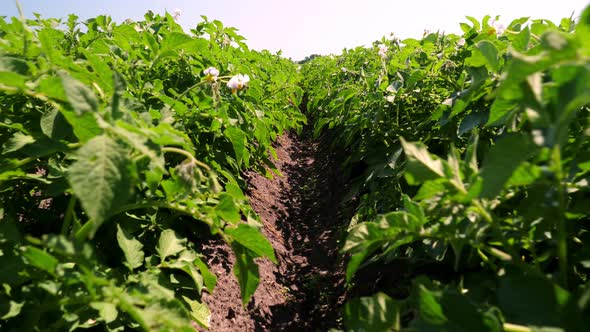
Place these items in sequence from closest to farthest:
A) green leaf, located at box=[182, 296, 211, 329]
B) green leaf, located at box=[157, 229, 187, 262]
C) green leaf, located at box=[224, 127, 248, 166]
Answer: green leaf, located at box=[157, 229, 187, 262]
green leaf, located at box=[182, 296, 211, 329]
green leaf, located at box=[224, 127, 248, 166]

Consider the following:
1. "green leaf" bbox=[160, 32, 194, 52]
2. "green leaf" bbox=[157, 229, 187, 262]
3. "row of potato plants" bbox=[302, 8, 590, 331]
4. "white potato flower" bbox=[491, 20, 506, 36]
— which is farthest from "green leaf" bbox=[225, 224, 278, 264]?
"white potato flower" bbox=[491, 20, 506, 36]

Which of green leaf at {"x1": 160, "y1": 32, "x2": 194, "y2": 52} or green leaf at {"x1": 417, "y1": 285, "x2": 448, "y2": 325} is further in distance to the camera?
green leaf at {"x1": 160, "y1": 32, "x2": 194, "y2": 52}

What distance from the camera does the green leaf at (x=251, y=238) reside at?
1058 millimetres

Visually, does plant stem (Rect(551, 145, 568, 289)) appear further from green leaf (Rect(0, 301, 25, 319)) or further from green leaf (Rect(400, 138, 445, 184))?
green leaf (Rect(0, 301, 25, 319))

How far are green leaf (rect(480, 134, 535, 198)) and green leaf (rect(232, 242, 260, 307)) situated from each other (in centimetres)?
65

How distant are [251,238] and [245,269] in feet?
0.41

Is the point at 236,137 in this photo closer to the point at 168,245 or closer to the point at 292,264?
the point at 168,245

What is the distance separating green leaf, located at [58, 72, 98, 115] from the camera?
30.7 inches

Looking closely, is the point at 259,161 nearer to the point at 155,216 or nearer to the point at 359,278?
the point at 359,278

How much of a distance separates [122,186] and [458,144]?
186 cm

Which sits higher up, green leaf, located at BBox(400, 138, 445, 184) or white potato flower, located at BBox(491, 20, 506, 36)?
white potato flower, located at BBox(491, 20, 506, 36)

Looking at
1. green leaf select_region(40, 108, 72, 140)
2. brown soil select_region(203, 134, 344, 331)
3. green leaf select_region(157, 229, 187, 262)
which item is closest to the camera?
green leaf select_region(40, 108, 72, 140)

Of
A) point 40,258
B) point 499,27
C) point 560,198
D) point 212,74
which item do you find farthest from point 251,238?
point 499,27

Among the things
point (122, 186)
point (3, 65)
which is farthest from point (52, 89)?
point (122, 186)
